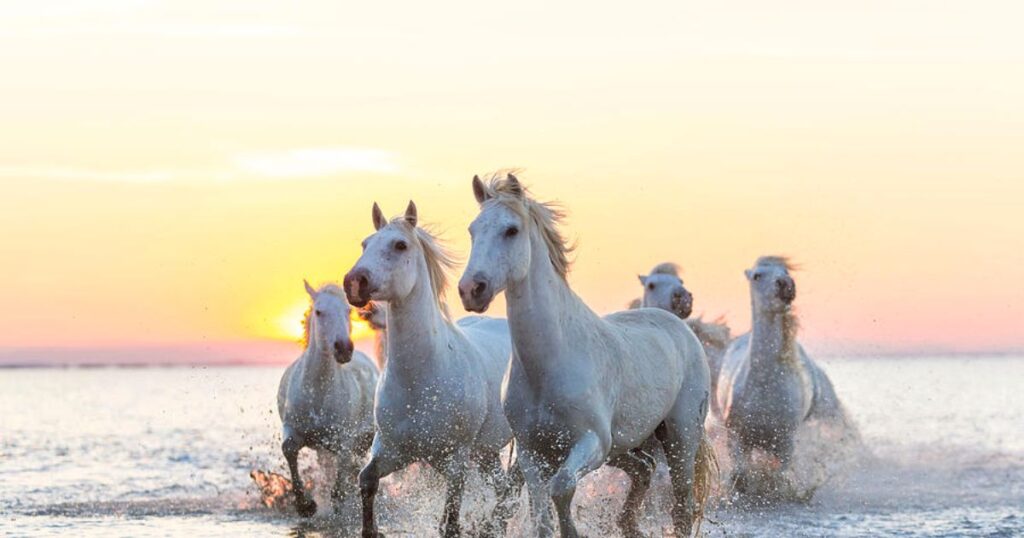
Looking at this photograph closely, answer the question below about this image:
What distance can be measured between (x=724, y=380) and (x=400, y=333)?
657 centimetres

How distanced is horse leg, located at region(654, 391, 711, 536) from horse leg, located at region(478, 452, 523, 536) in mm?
992

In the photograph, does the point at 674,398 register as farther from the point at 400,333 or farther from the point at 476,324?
the point at 476,324

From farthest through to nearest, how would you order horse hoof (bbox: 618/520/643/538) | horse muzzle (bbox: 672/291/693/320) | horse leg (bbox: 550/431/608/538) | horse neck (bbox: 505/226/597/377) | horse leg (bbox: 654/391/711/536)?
1. horse muzzle (bbox: 672/291/693/320)
2. horse hoof (bbox: 618/520/643/538)
3. horse leg (bbox: 654/391/711/536)
4. horse neck (bbox: 505/226/597/377)
5. horse leg (bbox: 550/431/608/538)

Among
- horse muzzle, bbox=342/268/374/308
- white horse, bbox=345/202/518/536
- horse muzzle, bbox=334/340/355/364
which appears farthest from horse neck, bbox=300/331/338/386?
horse muzzle, bbox=342/268/374/308

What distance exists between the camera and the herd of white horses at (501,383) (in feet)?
26.6

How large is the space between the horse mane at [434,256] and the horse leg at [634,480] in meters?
1.62

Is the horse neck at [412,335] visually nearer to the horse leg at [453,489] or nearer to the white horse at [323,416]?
the horse leg at [453,489]

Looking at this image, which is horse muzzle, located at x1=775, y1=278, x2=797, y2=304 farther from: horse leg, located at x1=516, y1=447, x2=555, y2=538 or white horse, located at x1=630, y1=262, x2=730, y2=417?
horse leg, located at x1=516, y1=447, x2=555, y2=538

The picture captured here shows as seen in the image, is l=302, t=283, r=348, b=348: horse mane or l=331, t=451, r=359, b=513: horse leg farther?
l=331, t=451, r=359, b=513: horse leg

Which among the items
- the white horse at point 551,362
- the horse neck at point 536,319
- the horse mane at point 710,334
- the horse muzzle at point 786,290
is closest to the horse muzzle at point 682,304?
the horse muzzle at point 786,290

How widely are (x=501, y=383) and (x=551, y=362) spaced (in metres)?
2.03

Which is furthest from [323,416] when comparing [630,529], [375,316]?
[630,529]

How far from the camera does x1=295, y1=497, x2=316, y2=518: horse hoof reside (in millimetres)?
12766

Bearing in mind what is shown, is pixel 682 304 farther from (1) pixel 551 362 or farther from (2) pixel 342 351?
(1) pixel 551 362
